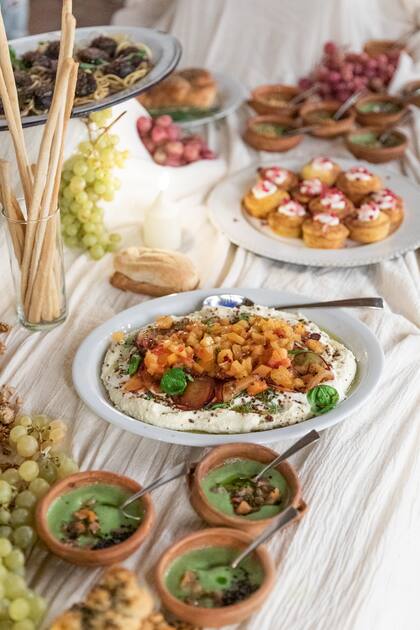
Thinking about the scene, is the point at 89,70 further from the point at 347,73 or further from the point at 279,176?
the point at 347,73

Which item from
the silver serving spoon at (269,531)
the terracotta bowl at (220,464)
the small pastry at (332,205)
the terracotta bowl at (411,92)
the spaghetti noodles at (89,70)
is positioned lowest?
the small pastry at (332,205)

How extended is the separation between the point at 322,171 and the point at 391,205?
0.70 feet

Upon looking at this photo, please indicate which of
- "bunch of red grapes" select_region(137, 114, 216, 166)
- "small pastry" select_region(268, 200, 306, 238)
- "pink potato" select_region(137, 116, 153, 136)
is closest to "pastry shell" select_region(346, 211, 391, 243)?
"small pastry" select_region(268, 200, 306, 238)

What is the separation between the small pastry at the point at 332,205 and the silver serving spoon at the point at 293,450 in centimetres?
81

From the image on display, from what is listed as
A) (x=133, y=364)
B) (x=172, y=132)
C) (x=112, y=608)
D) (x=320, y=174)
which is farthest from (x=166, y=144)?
(x=112, y=608)

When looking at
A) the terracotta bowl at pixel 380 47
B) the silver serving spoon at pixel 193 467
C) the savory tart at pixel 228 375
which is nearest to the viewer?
the silver serving spoon at pixel 193 467

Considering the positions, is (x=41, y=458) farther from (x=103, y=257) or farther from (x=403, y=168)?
(x=403, y=168)

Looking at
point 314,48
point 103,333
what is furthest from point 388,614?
point 314,48

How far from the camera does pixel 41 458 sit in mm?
1269

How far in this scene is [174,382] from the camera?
1.32 m

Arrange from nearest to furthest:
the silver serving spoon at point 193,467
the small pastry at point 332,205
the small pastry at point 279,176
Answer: the silver serving spoon at point 193,467, the small pastry at point 332,205, the small pastry at point 279,176

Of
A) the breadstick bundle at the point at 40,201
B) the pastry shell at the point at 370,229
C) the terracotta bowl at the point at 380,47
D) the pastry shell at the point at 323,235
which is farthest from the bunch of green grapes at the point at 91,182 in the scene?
the terracotta bowl at the point at 380,47

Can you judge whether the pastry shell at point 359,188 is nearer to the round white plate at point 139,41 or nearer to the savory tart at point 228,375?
the round white plate at point 139,41

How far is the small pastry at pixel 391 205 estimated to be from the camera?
6.29ft
